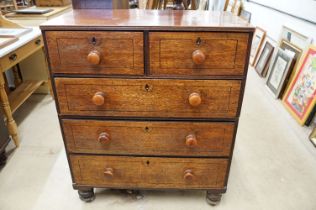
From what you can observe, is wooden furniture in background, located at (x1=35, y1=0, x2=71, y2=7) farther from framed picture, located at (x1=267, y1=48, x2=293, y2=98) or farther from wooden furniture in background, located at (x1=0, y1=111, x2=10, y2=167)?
framed picture, located at (x1=267, y1=48, x2=293, y2=98)

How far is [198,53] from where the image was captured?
90 centimetres

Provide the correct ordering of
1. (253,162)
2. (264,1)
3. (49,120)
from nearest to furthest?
(253,162), (49,120), (264,1)

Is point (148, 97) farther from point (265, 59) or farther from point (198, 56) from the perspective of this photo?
point (265, 59)

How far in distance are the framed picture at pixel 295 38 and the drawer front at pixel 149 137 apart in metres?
1.10

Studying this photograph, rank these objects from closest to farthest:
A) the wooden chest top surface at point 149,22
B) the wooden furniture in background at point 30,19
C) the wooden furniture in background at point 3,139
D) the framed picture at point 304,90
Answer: the wooden chest top surface at point 149,22 < the wooden furniture in background at point 3,139 < the framed picture at point 304,90 < the wooden furniture in background at point 30,19

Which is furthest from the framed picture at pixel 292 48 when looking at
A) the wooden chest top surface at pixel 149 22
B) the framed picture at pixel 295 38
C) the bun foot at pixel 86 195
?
the bun foot at pixel 86 195

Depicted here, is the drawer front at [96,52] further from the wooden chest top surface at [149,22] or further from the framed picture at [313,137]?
the framed picture at [313,137]

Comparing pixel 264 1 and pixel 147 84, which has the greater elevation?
pixel 264 1

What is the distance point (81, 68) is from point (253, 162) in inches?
47.9

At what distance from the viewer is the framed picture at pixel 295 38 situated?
1.73 m

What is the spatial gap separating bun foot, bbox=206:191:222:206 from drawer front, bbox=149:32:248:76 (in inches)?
25.5

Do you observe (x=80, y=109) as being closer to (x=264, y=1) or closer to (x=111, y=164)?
(x=111, y=164)

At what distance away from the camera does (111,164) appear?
119cm

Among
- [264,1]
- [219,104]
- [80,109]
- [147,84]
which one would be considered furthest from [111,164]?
[264,1]
